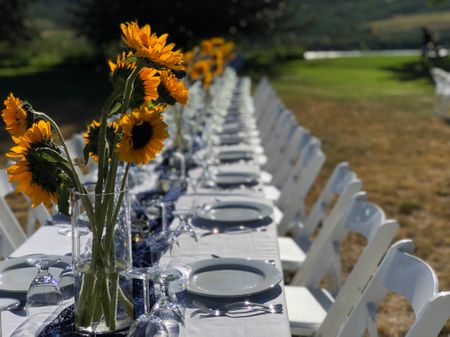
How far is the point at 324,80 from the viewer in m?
24.2

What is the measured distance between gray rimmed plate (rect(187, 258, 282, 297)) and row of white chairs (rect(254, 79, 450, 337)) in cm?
36

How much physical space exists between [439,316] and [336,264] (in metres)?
1.73

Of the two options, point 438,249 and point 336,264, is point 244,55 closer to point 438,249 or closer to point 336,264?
point 438,249

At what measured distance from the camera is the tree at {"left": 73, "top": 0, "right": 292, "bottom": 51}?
992 inches

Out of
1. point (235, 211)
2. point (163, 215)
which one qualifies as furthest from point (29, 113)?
point (235, 211)

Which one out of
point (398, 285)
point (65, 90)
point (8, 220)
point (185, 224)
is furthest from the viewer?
point (65, 90)

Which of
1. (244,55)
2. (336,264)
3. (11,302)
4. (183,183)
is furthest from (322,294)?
(244,55)

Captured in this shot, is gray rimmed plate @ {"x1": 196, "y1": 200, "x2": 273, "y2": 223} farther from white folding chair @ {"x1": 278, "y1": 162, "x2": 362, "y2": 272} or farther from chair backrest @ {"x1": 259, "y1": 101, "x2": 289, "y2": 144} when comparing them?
chair backrest @ {"x1": 259, "y1": 101, "x2": 289, "y2": 144}

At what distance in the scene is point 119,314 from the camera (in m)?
2.26

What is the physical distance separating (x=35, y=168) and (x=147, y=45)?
0.48 metres

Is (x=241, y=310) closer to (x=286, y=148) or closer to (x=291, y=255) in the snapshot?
(x=291, y=255)

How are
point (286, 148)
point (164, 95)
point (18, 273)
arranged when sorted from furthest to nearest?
point (286, 148) → point (18, 273) → point (164, 95)

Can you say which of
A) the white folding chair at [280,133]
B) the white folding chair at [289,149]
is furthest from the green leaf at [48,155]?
the white folding chair at [280,133]

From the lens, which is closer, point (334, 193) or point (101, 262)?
point (101, 262)
